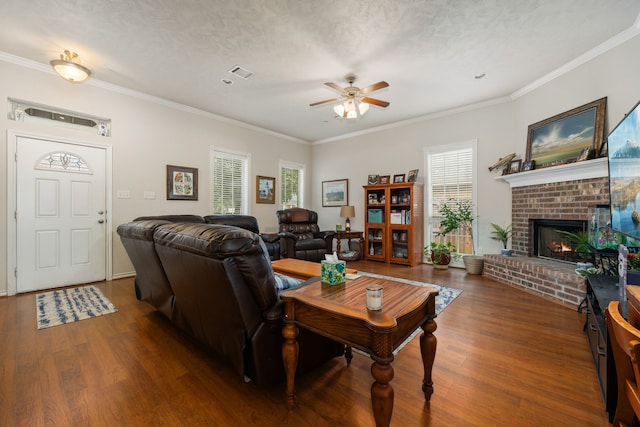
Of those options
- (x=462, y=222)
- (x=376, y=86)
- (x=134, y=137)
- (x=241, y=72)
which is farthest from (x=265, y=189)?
(x=462, y=222)

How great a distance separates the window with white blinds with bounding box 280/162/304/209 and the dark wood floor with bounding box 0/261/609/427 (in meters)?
4.21

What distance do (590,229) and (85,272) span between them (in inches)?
243

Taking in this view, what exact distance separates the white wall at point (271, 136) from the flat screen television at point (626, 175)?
1.31 metres

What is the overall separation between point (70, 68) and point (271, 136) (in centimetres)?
352

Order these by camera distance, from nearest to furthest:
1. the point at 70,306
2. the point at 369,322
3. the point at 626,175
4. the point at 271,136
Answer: the point at 369,322, the point at 626,175, the point at 70,306, the point at 271,136

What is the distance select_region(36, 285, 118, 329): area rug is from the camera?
8.39 ft

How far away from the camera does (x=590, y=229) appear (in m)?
2.79

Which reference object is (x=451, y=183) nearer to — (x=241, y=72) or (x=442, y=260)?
(x=442, y=260)

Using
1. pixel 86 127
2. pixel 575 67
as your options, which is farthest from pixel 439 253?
pixel 86 127

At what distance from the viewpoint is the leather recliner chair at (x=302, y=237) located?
4.73m

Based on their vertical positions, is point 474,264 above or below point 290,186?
below

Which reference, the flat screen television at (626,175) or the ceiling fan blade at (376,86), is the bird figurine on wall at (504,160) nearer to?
the flat screen television at (626,175)

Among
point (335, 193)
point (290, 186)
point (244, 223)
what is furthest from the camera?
point (290, 186)

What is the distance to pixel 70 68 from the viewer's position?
2.90 m
